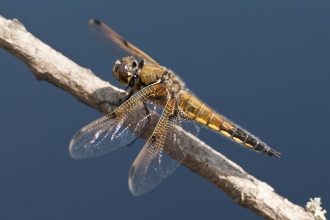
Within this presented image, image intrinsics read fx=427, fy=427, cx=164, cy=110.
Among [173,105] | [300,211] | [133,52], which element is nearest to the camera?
[300,211]

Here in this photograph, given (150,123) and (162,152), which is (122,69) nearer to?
(150,123)

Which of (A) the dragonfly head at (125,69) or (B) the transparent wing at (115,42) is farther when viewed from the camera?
(B) the transparent wing at (115,42)

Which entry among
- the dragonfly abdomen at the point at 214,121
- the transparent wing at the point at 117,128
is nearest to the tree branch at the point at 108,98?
the transparent wing at the point at 117,128

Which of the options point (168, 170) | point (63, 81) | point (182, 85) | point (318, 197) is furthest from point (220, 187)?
point (63, 81)

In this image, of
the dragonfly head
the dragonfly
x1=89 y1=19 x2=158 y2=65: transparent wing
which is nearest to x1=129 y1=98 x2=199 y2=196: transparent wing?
the dragonfly

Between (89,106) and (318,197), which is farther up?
(318,197)

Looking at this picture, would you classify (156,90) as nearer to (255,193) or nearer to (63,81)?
(63,81)

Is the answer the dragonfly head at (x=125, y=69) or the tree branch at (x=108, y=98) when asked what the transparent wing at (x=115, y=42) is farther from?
the tree branch at (x=108, y=98)
